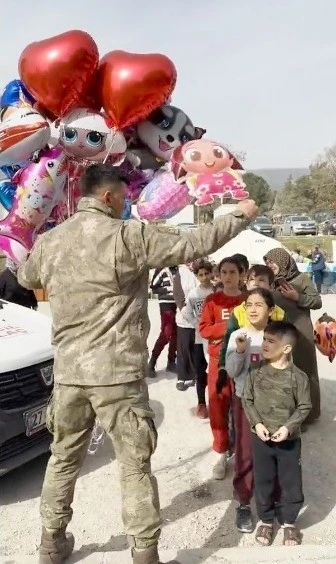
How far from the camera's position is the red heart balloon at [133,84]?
11.6ft

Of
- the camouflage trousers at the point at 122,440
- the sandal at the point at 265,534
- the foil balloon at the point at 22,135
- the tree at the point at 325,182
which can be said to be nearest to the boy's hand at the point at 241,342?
the camouflage trousers at the point at 122,440

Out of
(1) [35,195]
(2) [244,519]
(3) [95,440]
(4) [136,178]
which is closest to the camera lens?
(2) [244,519]

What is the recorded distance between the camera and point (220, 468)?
4.08 meters

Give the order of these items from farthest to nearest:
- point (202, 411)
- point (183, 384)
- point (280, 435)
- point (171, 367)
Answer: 1. point (171, 367)
2. point (183, 384)
3. point (202, 411)
4. point (280, 435)

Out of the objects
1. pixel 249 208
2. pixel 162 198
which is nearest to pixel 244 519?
pixel 249 208

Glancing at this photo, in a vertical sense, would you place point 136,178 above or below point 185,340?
above

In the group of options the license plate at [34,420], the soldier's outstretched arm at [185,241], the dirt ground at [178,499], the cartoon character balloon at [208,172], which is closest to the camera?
the soldier's outstretched arm at [185,241]

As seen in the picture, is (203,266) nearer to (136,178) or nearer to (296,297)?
(296,297)

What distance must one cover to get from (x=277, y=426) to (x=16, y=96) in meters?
2.73

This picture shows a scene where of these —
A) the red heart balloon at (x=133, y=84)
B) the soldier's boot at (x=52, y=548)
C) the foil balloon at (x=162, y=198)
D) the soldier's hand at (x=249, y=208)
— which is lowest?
→ the soldier's boot at (x=52, y=548)

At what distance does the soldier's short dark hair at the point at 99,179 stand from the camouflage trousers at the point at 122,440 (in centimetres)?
93

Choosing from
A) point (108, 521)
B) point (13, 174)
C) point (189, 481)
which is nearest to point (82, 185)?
point (13, 174)

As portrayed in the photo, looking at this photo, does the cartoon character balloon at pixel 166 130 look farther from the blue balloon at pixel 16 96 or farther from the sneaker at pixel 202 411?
the sneaker at pixel 202 411

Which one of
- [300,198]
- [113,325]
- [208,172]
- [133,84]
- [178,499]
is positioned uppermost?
[300,198]
